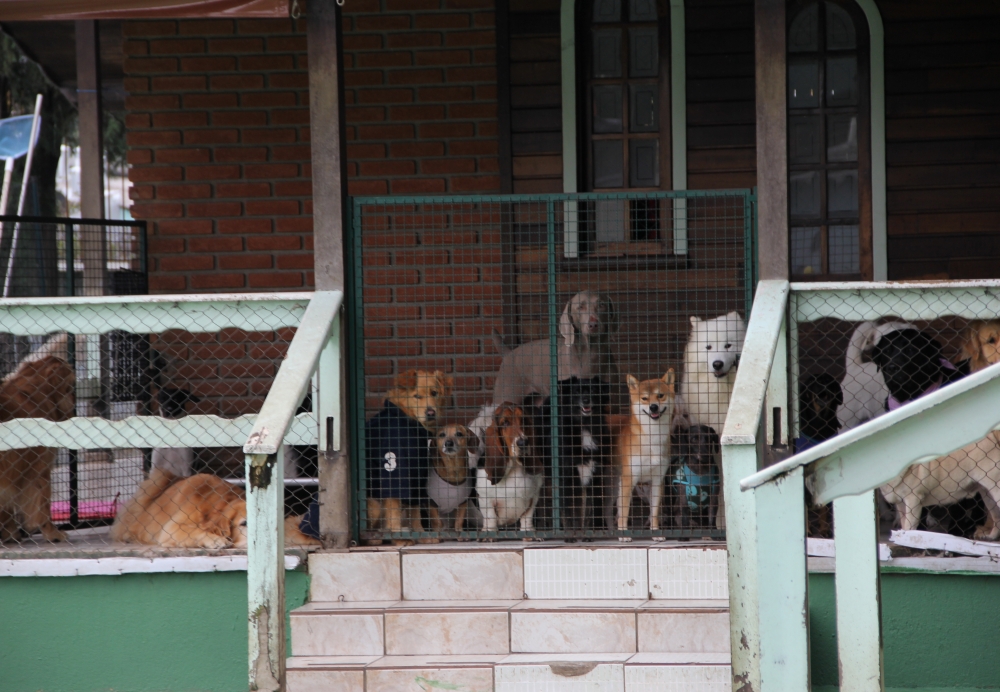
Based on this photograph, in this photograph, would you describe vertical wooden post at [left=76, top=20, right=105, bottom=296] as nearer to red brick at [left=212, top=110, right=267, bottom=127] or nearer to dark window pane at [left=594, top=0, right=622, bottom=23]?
red brick at [left=212, top=110, right=267, bottom=127]

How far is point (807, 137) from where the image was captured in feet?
23.9

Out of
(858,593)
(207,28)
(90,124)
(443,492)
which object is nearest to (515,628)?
(443,492)

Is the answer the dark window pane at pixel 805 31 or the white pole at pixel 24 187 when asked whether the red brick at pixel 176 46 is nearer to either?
the white pole at pixel 24 187

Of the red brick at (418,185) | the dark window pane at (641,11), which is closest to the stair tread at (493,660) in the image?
the red brick at (418,185)

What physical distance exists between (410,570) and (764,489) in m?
2.49

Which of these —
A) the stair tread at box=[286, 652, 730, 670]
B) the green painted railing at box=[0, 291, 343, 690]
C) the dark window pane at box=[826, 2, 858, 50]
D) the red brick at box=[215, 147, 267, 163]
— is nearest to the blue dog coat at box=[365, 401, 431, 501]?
the green painted railing at box=[0, 291, 343, 690]

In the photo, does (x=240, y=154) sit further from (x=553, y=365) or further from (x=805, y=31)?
(x=805, y=31)

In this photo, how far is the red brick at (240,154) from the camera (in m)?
7.46

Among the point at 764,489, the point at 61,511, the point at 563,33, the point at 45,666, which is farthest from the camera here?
the point at 563,33

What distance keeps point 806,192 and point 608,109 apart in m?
1.45

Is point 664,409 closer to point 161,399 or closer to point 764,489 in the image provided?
point 764,489

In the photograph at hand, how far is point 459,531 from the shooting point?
5.19 m

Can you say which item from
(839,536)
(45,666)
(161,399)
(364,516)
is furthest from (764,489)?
(161,399)

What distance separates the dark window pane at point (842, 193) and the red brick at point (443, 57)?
255cm
